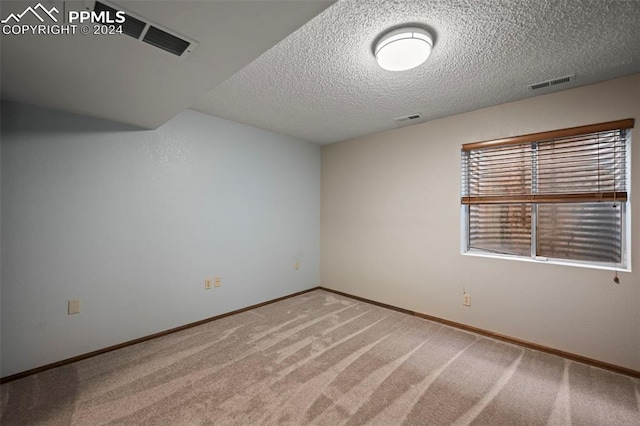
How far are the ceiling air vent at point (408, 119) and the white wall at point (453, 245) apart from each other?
0.16 m

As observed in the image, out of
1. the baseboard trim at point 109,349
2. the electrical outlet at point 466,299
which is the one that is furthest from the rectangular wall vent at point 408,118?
the baseboard trim at point 109,349

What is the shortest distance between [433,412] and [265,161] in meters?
3.14

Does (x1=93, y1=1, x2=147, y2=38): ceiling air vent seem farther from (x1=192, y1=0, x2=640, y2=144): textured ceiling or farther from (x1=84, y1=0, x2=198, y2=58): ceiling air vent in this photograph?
(x1=192, y1=0, x2=640, y2=144): textured ceiling

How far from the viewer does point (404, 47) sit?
5.39 ft

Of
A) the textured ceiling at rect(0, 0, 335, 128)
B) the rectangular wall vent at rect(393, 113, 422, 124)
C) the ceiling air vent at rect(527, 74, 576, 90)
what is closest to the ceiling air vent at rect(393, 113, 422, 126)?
the rectangular wall vent at rect(393, 113, 422, 124)

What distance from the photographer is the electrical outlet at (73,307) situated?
2221 mm

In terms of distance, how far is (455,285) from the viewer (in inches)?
117

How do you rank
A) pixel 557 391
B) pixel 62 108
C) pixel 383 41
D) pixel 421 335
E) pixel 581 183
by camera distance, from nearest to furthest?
pixel 383 41 → pixel 557 391 → pixel 62 108 → pixel 581 183 → pixel 421 335

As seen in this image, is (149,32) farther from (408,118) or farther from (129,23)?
(408,118)

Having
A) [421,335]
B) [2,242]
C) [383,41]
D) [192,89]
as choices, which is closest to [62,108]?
[2,242]

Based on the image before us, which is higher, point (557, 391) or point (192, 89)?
point (192, 89)

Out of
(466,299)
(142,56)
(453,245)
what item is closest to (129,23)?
(142,56)

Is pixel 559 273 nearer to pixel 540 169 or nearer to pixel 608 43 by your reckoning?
pixel 540 169

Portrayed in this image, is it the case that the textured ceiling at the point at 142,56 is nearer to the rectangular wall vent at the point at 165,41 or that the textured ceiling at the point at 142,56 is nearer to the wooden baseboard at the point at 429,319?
the rectangular wall vent at the point at 165,41
